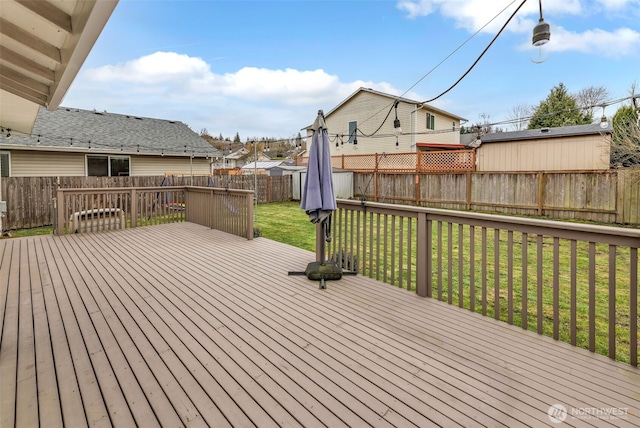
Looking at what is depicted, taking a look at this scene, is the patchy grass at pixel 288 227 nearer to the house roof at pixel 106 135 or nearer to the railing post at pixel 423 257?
the railing post at pixel 423 257

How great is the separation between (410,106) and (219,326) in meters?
17.9

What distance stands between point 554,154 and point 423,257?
15118mm

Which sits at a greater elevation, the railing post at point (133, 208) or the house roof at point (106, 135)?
the house roof at point (106, 135)

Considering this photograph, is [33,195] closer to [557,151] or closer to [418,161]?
[418,161]

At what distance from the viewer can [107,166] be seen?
1258cm

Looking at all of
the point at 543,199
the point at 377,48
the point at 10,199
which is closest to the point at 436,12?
the point at 377,48

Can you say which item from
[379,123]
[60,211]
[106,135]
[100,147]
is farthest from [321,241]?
[379,123]

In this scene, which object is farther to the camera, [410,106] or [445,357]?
[410,106]

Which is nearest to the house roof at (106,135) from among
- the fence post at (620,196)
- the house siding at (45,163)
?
the house siding at (45,163)

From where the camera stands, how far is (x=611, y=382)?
2.00m

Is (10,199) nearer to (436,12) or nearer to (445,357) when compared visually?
(445,357)

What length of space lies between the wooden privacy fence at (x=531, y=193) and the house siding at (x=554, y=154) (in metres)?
5.89

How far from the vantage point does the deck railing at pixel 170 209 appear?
6387 mm

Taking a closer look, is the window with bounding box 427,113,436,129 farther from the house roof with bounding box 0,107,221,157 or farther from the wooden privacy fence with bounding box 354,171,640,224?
the house roof with bounding box 0,107,221,157
